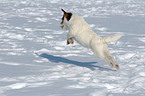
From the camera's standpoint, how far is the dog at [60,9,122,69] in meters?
5.36

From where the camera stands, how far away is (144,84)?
4.46 metres

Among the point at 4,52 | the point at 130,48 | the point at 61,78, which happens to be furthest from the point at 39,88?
the point at 130,48

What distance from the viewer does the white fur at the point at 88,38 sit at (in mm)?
5355

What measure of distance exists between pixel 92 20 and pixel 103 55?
8.98 metres

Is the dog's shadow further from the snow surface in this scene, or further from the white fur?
the white fur

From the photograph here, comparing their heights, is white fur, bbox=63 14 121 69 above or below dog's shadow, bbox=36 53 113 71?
above

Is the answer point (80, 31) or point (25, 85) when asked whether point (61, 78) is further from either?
point (80, 31)

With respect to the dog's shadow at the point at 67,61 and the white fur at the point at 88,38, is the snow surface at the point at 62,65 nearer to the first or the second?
the dog's shadow at the point at 67,61

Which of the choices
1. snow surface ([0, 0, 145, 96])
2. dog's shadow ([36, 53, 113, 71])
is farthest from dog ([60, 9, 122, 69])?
dog's shadow ([36, 53, 113, 71])

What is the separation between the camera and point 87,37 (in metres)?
5.54

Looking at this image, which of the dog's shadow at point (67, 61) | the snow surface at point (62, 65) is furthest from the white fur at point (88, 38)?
the dog's shadow at point (67, 61)

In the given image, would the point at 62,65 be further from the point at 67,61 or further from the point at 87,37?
the point at 87,37

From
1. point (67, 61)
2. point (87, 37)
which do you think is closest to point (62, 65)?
point (67, 61)

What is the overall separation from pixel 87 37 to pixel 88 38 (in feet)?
0.11
